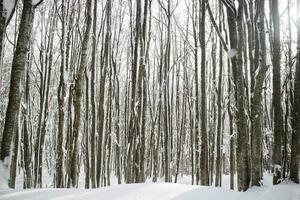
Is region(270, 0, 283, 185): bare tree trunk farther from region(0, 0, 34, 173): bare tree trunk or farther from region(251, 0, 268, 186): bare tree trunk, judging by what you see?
region(0, 0, 34, 173): bare tree trunk

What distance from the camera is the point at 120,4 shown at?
14156 mm

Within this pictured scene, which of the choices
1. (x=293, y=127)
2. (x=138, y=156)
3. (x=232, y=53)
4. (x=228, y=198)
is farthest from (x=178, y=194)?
(x=138, y=156)

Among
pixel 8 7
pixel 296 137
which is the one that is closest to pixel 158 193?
pixel 296 137

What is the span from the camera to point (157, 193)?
4.30 m

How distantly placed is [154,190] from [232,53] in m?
2.51

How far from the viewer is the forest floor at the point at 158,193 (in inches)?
159

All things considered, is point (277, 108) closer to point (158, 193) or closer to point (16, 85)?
point (158, 193)

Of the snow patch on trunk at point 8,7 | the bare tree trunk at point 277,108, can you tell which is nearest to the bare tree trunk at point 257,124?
the bare tree trunk at point 277,108

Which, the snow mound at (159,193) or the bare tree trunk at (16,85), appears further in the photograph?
the bare tree trunk at (16,85)

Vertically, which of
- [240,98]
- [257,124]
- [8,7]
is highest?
[8,7]

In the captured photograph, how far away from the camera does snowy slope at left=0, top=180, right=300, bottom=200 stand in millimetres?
4031

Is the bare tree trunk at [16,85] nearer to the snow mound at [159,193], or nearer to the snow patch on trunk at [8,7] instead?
the snow patch on trunk at [8,7]

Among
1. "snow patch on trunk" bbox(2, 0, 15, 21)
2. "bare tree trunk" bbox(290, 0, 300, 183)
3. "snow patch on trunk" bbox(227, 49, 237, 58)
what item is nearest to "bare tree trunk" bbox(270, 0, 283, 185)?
"bare tree trunk" bbox(290, 0, 300, 183)

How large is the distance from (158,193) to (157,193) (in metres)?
0.01
